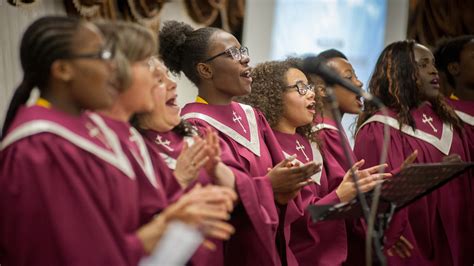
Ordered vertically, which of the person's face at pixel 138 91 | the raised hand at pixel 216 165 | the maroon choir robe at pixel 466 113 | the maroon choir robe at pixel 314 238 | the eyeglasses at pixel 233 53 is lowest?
the maroon choir robe at pixel 314 238

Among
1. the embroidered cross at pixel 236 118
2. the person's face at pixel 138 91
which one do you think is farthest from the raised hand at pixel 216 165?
the embroidered cross at pixel 236 118

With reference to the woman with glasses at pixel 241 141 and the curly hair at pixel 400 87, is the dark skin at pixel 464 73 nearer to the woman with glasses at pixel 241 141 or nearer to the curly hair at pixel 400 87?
the curly hair at pixel 400 87

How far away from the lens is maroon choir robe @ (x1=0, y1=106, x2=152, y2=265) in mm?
2186

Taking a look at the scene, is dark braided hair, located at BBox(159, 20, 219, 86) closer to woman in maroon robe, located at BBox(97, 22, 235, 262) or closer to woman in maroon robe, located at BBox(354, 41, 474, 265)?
woman in maroon robe, located at BBox(354, 41, 474, 265)

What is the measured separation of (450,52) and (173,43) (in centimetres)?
229

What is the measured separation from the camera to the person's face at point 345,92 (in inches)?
178

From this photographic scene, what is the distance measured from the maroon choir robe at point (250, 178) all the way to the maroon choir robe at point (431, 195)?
79 cm

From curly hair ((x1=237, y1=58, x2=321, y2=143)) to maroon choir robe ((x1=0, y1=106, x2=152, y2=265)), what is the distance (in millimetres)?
1790

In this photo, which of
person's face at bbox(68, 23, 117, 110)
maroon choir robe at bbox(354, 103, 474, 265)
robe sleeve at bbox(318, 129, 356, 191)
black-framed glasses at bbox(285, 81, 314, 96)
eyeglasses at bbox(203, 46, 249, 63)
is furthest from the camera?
maroon choir robe at bbox(354, 103, 474, 265)

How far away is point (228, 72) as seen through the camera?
148 inches

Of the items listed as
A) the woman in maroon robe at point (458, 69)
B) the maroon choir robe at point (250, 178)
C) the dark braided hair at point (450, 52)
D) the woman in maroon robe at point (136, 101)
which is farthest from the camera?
the dark braided hair at point (450, 52)

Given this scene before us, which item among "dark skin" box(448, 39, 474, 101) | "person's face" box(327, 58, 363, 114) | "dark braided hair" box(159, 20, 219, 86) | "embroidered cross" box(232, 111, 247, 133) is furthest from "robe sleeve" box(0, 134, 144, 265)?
"dark skin" box(448, 39, 474, 101)

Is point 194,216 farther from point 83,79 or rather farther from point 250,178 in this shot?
point 250,178

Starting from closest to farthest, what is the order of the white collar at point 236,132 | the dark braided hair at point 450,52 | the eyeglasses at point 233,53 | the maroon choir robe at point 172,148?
the maroon choir robe at point 172,148
the white collar at point 236,132
the eyeglasses at point 233,53
the dark braided hair at point 450,52
